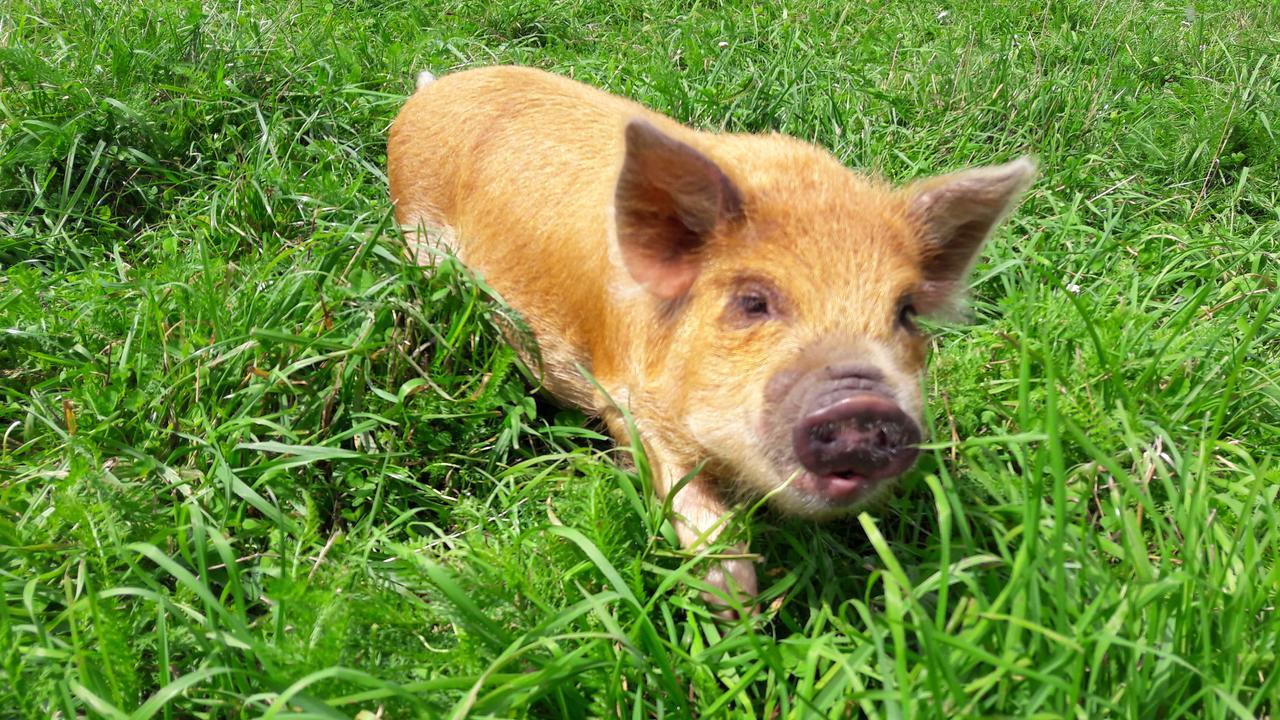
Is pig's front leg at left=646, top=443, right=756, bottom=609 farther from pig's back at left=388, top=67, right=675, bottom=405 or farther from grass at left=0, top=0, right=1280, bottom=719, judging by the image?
pig's back at left=388, top=67, right=675, bottom=405

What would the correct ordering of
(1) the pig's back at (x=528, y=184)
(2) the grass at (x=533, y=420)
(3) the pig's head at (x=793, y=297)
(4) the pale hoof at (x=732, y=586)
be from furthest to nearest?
(1) the pig's back at (x=528, y=184), (4) the pale hoof at (x=732, y=586), (3) the pig's head at (x=793, y=297), (2) the grass at (x=533, y=420)

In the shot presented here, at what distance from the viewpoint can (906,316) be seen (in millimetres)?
3160

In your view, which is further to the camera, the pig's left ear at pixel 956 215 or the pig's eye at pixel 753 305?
the pig's left ear at pixel 956 215

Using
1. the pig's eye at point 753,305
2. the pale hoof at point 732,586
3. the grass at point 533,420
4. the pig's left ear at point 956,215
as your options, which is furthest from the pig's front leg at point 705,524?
the pig's left ear at point 956,215

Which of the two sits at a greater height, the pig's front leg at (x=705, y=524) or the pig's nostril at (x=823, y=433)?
the pig's nostril at (x=823, y=433)

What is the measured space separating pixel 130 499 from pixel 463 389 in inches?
47.9

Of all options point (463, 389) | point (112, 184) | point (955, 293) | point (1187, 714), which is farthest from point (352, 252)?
point (1187, 714)

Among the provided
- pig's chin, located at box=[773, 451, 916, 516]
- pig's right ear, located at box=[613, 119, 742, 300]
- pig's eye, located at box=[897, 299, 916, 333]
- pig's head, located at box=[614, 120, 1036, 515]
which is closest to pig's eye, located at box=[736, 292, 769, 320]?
pig's head, located at box=[614, 120, 1036, 515]

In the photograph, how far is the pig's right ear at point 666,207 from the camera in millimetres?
3021

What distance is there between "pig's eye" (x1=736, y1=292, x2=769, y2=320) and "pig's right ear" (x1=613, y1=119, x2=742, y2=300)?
0.25 metres

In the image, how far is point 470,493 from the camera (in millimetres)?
3621

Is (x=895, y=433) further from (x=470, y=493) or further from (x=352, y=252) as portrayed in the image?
(x=352, y=252)

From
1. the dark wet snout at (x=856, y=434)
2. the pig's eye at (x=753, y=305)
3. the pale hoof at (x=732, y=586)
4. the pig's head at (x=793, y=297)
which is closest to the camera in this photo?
the dark wet snout at (x=856, y=434)

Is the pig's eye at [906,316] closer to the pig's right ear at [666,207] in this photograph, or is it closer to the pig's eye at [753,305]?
the pig's eye at [753,305]
